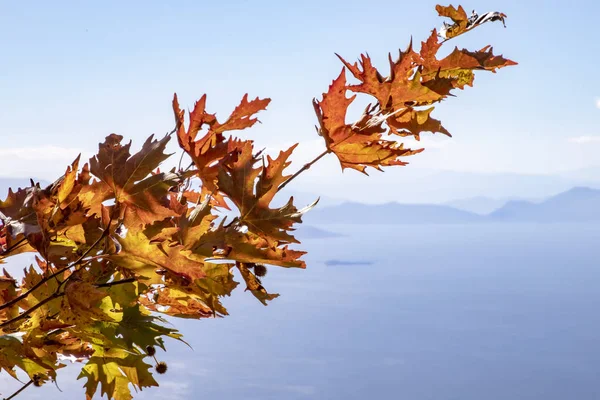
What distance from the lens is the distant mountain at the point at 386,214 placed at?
139 metres

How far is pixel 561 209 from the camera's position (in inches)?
5472

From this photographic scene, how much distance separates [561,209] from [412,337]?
283 ft

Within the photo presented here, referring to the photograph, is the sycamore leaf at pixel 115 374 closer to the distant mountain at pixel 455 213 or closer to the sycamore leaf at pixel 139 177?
the sycamore leaf at pixel 139 177

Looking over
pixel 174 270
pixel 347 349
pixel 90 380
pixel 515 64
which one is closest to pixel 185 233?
pixel 174 270

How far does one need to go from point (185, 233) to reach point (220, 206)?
0.23 m

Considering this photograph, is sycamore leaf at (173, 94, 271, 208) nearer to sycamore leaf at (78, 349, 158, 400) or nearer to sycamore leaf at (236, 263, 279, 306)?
sycamore leaf at (236, 263, 279, 306)

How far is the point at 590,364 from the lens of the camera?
199 ft

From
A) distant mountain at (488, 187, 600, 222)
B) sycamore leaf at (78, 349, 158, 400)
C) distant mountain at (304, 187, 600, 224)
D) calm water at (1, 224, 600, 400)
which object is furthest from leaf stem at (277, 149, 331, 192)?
distant mountain at (488, 187, 600, 222)

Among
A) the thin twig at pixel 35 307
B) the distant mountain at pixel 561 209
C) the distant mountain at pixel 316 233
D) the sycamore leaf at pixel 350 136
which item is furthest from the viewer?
the distant mountain at pixel 561 209

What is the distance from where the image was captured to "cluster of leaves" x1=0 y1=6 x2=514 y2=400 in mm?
383

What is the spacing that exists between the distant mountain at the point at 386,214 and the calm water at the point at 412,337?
114 ft

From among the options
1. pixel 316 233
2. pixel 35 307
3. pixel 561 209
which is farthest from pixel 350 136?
pixel 561 209

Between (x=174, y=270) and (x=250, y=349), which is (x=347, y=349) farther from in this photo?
(x=174, y=270)

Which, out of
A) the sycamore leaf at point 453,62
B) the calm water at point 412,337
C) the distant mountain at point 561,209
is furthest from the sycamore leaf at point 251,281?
the distant mountain at point 561,209
